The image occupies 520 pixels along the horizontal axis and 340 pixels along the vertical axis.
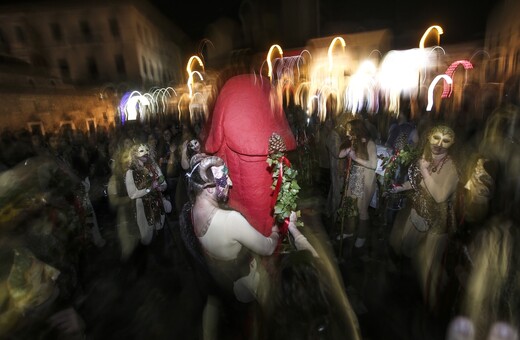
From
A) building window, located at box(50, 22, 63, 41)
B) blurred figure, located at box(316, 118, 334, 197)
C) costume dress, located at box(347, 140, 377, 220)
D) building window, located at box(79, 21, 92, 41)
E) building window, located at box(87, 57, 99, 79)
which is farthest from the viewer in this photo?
building window, located at box(87, 57, 99, 79)

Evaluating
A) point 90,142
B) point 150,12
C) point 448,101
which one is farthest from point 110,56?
point 448,101

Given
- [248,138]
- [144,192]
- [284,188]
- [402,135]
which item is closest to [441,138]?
[284,188]

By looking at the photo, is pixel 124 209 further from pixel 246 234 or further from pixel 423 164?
pixel 423 164

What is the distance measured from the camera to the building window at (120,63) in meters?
28.5

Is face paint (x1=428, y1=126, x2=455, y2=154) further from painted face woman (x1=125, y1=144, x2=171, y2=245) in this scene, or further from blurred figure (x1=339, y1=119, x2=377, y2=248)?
painted face woman (x1=125, y1=144, x2=171, y2=245)

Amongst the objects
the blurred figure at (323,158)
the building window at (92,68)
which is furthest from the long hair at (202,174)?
the building window at (92,68)

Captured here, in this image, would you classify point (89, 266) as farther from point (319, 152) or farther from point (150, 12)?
point (150, 12)

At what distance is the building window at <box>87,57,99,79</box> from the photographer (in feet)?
85.6

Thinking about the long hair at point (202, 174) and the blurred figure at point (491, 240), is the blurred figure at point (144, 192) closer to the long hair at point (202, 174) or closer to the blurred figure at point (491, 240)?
the long hair at point (202, 174)

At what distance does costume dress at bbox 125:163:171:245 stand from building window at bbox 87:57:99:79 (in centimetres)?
2657

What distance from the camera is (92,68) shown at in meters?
26.3

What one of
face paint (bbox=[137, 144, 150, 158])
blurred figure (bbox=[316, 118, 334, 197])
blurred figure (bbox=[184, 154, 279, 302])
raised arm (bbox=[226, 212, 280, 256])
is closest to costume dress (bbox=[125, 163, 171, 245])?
face paint (bbox=[137, 144, 150, 158])

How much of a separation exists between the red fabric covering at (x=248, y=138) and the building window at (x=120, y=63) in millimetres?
30871

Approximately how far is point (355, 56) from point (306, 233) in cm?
2652
